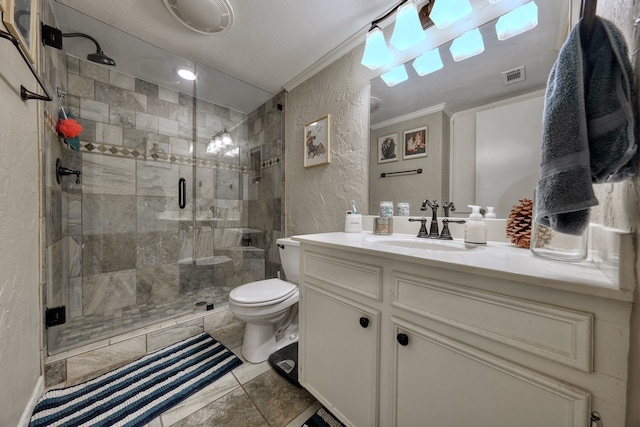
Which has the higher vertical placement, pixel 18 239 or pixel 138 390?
pixel 18 239

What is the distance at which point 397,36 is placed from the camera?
4.00 feet

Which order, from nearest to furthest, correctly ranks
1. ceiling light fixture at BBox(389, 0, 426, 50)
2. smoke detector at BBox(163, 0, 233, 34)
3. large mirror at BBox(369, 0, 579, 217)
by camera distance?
large mirror at BBox(369, 0, 579, 217)
ceiling light fixture at BBox(389, 0, 426, 50)
smoke detector at BBox(163, 0, 233, 34)

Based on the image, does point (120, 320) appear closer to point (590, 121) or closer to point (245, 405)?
point (245, 405)

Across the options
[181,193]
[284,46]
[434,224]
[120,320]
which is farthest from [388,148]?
[120,320]

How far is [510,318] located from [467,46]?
127 centimetres

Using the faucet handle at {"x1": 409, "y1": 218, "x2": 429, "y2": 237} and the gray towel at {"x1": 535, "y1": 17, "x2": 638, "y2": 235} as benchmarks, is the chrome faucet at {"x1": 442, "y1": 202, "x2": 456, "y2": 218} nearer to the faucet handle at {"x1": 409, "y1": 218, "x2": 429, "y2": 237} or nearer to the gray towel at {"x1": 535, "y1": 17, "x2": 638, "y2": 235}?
the faucet handle at {"x1": 409, "y1": 218, "x2": 429, "y2": 237}

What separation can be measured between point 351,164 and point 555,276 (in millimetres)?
1249

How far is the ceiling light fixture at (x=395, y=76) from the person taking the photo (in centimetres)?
134

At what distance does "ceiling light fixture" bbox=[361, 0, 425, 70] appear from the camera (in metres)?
1.15

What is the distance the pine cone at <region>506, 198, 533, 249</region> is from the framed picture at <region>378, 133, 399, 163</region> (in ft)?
2.16

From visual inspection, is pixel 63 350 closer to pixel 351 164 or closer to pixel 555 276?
pixel 351 164

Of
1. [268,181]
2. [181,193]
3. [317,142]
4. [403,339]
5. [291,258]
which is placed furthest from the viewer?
[268,181]

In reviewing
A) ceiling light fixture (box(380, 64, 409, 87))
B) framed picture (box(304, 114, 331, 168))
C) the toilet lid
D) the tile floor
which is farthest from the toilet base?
ceiling light fixture (box(380, 64, 409, 87))

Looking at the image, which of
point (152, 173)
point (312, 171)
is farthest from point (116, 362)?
point (312, 171)
